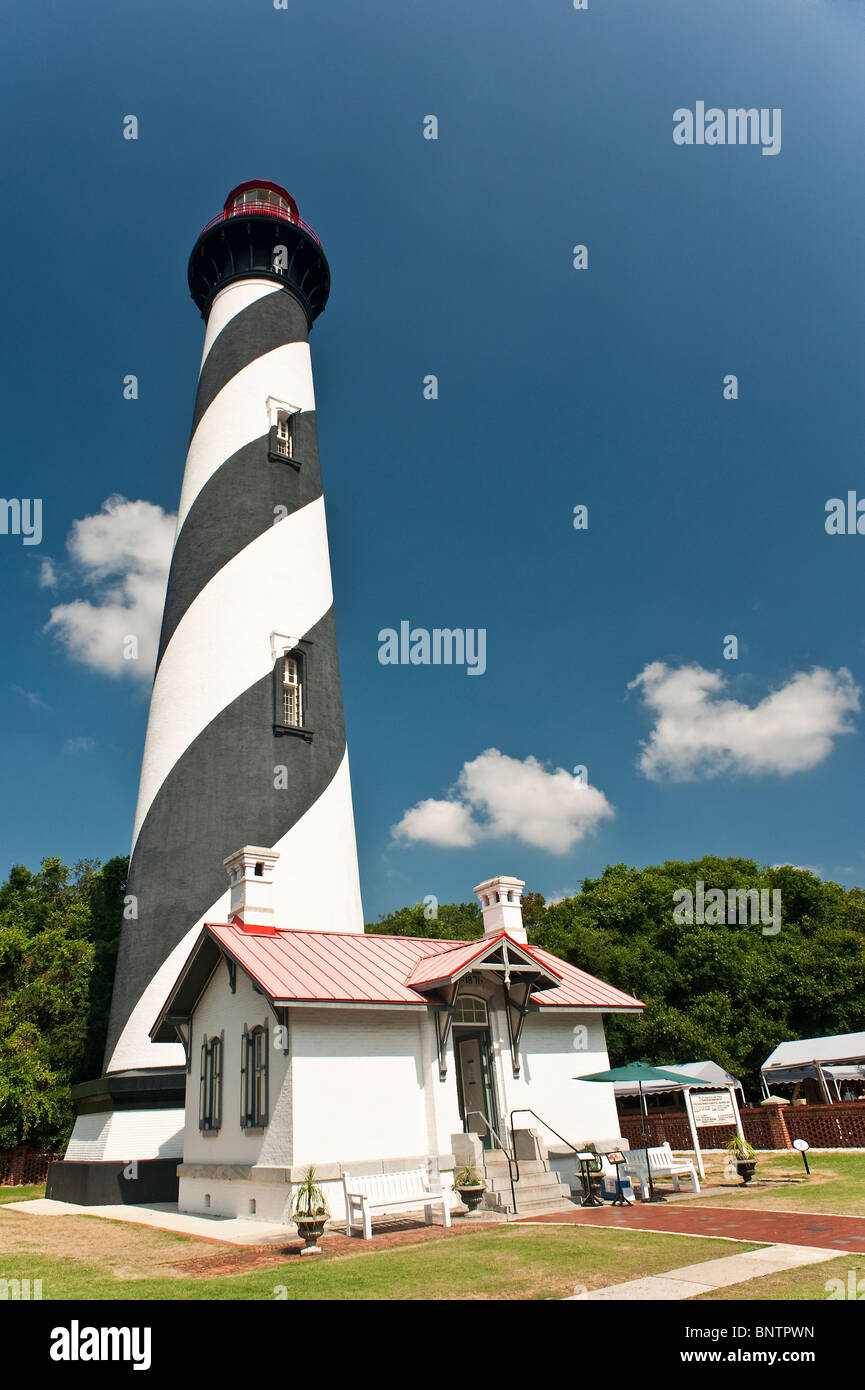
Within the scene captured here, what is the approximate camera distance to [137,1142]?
17375mm

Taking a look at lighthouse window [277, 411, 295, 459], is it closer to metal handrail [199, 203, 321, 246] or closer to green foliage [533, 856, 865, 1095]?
metal handrail [199, 203, 321, 246]

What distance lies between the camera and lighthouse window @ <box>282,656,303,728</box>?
20359mm

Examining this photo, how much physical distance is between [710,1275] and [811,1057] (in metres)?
23.1

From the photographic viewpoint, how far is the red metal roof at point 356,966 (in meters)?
13.9

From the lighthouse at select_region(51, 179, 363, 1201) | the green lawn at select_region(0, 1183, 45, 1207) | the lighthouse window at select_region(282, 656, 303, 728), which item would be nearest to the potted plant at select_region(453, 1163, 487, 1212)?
the lighthouse at select_region(51, 179, 363, 1201)

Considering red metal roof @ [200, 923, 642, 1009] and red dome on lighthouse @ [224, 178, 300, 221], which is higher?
red dome on lighthouse @ [224, 178, 300, 221]

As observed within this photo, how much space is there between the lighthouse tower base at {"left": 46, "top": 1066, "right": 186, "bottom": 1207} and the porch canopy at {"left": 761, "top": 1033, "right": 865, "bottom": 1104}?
66.1 ft

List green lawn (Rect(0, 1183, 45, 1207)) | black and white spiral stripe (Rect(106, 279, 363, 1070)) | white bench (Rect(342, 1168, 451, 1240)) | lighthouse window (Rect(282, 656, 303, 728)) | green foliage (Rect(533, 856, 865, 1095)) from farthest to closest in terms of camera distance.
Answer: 1. green foliage (Rect(533, 856, 865, 1095))
2. lighthouse window (Rect(282, 656, 303, 728))
3. green lawn (Rect(0, 1183, 45, 1207))
4. black and white spiral stripe (Rect(106, 279, 363, 1070))
5. white bench (Rect(342, 1168, 451, 1240))

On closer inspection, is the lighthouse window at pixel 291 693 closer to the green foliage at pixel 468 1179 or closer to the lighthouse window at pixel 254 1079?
the lighthouse window at pixel 254 1079
